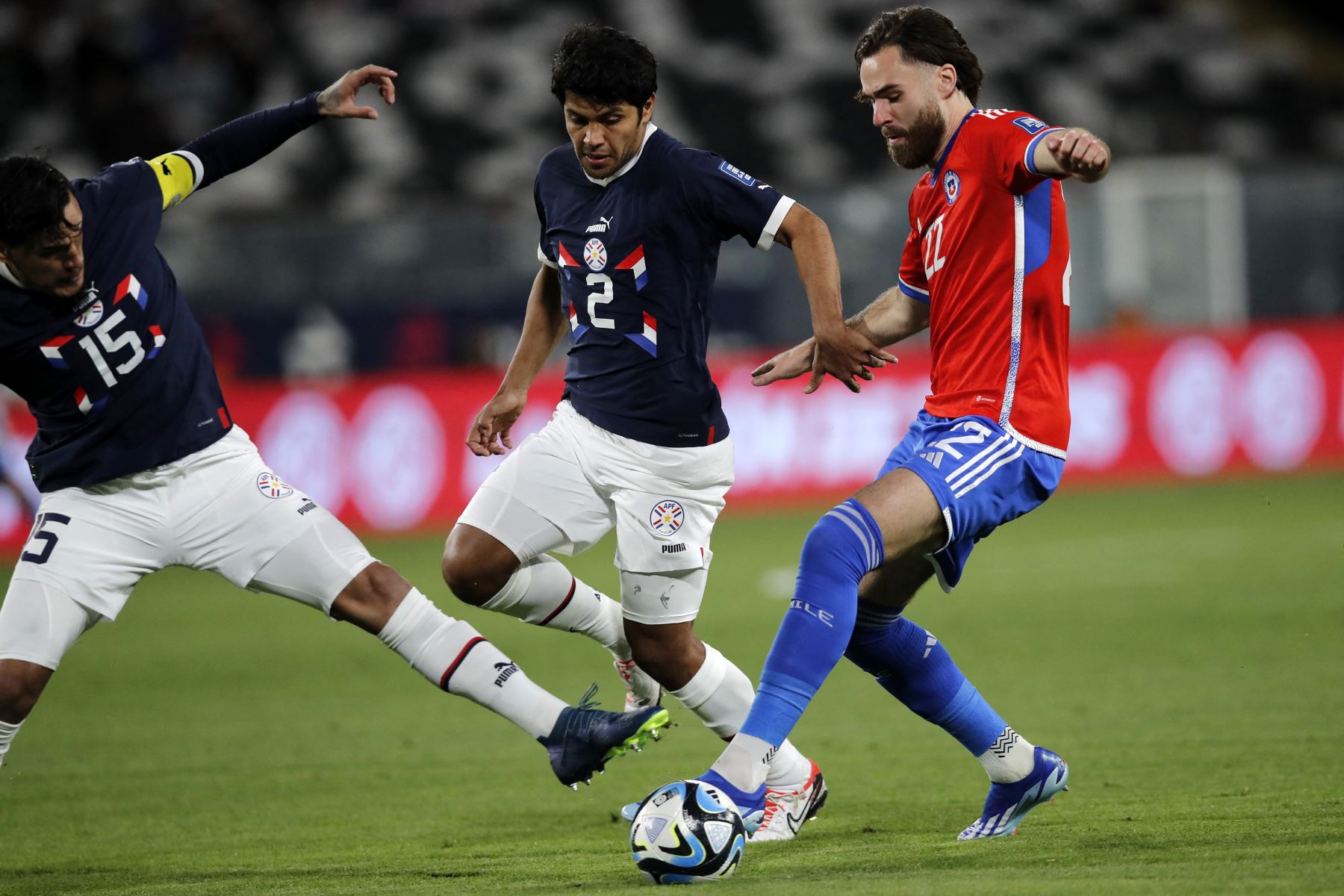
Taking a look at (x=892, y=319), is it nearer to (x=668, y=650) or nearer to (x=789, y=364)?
(x=789, y=364)

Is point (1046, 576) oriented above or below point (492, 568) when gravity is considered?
below

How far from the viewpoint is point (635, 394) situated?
5082 mm

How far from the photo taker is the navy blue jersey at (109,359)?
4.73 meters

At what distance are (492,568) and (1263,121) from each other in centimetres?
2056

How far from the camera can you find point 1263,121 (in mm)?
23094

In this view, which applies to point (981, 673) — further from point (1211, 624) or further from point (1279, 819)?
point (1279, 819)

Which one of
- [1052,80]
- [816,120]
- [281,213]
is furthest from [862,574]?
[1052,80]

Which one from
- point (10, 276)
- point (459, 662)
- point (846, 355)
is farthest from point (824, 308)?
point (10, 276)

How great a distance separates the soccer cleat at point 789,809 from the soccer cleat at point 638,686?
715 mm

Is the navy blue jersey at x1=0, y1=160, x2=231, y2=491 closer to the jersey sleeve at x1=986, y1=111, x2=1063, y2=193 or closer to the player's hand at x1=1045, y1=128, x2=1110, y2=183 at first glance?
the jersey sleeve at x1=986, y1=111, x2=1063, y2=193

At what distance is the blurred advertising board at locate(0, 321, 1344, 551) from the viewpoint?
569 inches

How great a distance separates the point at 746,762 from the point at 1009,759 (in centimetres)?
106

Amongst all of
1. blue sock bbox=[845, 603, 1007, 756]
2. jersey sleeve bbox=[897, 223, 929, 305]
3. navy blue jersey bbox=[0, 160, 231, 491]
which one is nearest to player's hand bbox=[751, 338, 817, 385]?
jersey sleeve bbox=[897, 223, 929, 305]

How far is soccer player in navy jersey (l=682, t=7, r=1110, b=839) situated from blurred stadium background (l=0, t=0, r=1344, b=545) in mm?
10001
